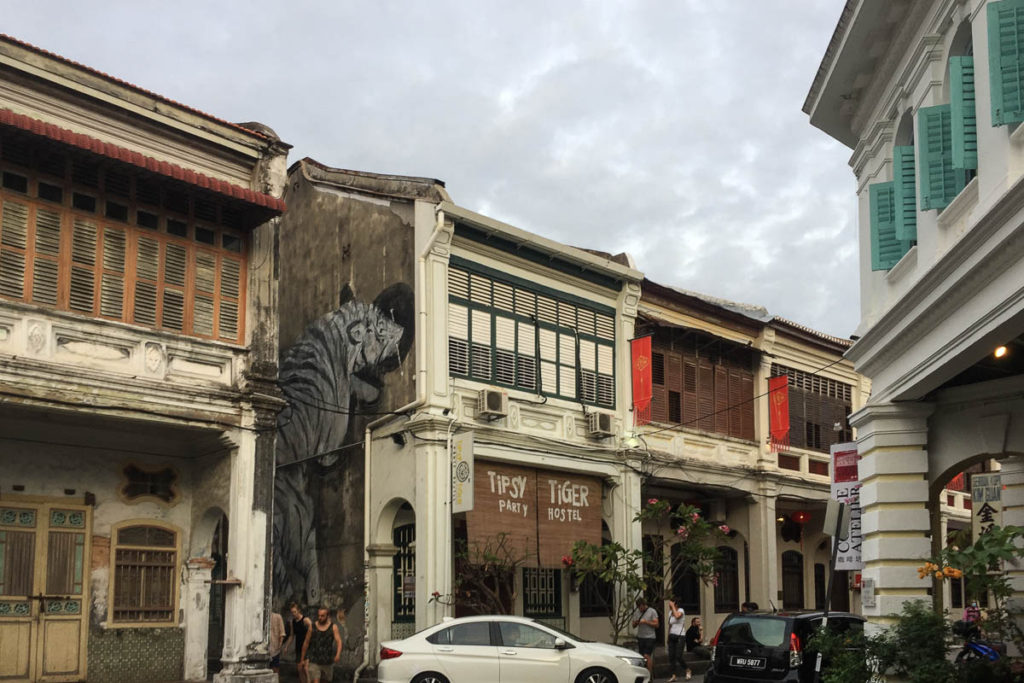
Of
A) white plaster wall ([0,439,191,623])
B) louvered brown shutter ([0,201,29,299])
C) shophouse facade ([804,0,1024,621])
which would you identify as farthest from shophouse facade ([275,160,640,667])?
shophouse facade ([804,0,1024,621])

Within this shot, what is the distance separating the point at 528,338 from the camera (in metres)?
26.1

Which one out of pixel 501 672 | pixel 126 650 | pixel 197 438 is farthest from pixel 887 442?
pixel 126 650

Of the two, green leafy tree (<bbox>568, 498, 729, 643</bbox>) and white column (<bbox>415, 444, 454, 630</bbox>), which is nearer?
white column (<bbox>415, 444, 454, 630</bbox>)

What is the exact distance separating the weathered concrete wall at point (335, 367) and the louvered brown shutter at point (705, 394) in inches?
374

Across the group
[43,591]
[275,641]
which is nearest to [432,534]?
[275,641]

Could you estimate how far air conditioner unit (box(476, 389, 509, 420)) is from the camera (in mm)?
24047

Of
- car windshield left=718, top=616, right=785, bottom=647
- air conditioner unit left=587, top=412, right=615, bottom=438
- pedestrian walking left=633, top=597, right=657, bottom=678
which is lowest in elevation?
pedestrian walking left=633, top=597, right=657, bottom=678

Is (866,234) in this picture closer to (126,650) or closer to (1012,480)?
(1012,480)

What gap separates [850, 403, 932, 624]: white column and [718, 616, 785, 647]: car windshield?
9.48 feet

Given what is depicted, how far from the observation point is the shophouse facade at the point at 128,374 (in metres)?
16.8

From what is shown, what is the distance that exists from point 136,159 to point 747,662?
11.4 m

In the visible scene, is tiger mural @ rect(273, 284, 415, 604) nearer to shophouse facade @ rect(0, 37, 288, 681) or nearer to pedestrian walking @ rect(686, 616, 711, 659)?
shophouse facade @ rect(0, 37, 288, 681)

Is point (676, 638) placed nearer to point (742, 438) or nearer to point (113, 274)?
point (742, 438)

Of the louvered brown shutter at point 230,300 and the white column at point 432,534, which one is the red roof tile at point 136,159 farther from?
the white column at point 432,534
